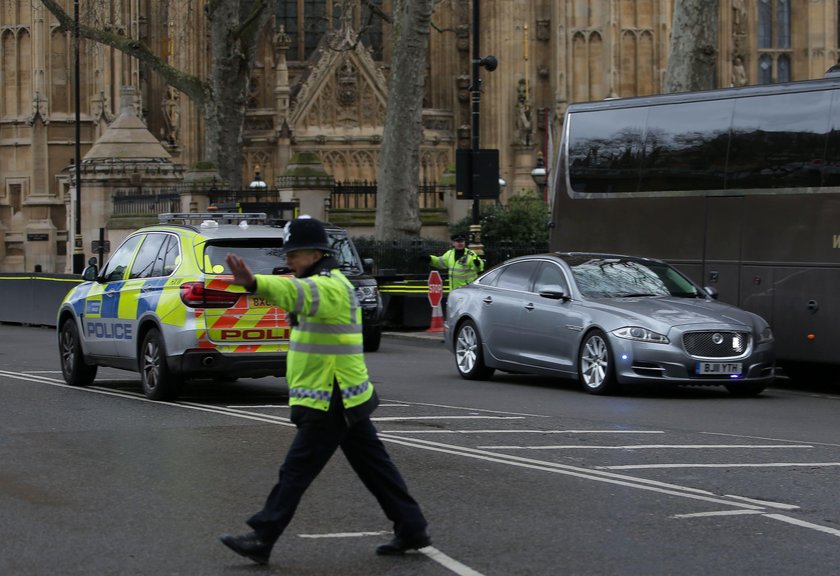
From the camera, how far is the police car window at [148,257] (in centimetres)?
1608

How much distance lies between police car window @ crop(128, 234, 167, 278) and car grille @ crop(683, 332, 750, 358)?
515cm

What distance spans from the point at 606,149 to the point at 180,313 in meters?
7.53

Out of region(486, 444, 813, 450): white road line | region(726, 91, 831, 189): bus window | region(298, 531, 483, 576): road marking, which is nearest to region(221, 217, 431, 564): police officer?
region(298, 531, 483, 576): road marking

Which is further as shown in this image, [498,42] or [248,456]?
[498,42]

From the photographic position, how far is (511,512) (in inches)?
365

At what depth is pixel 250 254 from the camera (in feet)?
51.4

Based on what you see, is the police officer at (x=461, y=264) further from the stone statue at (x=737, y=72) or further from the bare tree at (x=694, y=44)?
the stone statue at (x=737, y=72)

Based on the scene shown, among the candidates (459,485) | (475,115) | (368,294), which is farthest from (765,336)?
(475,115)

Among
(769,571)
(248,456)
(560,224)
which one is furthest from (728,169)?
(769,571)

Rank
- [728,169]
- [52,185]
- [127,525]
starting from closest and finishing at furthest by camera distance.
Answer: [127,525]
[728,169]
[52,185]

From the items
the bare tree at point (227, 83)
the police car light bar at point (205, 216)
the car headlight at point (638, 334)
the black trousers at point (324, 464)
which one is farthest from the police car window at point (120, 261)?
the bare tree at point (227, 83)

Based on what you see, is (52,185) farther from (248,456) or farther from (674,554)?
(674,554)

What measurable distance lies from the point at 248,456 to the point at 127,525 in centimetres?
270

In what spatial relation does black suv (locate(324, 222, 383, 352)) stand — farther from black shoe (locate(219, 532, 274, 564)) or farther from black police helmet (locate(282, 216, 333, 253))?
black shoe (locate(219, 532, 274, 564))
